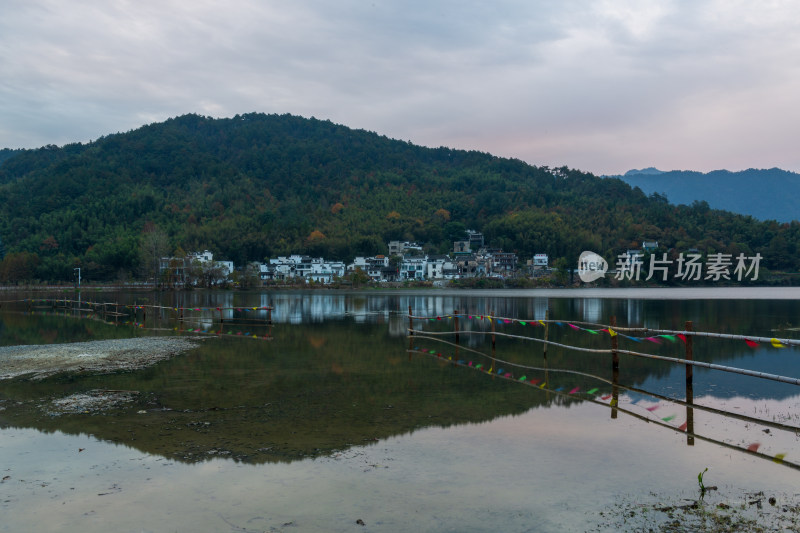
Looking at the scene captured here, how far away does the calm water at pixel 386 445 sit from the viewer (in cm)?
679

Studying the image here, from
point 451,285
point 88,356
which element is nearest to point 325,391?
point 88,356

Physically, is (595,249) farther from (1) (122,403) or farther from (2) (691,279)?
(1) (122,403)

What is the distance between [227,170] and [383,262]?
84.9m

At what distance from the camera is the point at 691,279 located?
→ 105 meters

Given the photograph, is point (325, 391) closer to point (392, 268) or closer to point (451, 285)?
point (451, 285)

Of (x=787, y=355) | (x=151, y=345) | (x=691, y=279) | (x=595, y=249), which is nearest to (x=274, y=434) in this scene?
(x=151, y=345)

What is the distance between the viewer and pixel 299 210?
15525 centimetres

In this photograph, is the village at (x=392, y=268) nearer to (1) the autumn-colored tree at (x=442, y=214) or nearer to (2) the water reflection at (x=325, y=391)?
(1) the autumn-colored tree at (x=442, y=214)

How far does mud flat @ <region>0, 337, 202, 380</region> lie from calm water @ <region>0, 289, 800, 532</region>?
1372mm

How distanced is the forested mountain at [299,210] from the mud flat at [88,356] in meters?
87.6

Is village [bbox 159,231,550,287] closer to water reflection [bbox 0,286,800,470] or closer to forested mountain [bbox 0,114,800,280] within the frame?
forested mountain [bbox 0,114,800,280]

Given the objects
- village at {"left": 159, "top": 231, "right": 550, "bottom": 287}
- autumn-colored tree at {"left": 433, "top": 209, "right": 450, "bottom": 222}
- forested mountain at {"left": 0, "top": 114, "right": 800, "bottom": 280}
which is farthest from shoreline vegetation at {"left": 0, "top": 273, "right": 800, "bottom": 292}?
autumn-colored tree at {"left": 433, "top": 209, "right": 450, "bottom": 222}

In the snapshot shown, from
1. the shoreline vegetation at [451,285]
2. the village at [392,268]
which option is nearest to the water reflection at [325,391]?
the shoreline vegetation at [451,285]

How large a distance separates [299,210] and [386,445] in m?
149
